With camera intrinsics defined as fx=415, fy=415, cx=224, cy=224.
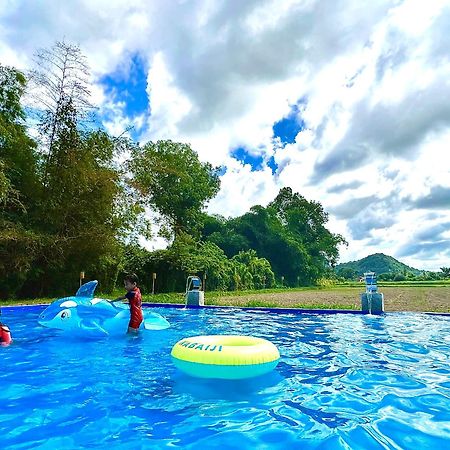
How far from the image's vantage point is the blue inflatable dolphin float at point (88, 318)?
707cm

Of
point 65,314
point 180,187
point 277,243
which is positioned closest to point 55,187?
point 65,314

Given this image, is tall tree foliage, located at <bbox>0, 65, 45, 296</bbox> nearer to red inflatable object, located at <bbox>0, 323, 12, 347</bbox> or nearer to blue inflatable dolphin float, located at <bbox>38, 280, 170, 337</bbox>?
blue inflatable dolphin float, located at <bbox>38, 280, 170, 337</bbox>

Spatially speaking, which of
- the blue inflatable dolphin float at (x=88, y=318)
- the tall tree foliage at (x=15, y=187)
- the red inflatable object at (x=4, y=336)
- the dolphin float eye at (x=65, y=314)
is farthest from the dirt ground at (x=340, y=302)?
the red inflatable object at (x=4, y=336)

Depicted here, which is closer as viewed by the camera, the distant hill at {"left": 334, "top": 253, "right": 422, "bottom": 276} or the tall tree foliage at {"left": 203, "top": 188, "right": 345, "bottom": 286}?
the tall tree foliage at {"left": 203, "top": 188, "right": 345, "bottom": 286}

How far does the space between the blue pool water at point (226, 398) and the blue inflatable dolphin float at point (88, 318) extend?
26cm

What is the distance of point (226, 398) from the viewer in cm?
398

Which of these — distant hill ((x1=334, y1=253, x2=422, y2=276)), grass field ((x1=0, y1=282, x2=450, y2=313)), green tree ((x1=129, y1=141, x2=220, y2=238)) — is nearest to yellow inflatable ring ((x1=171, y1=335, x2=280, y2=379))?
grass field ((x1=0, y1=282, x2=450, y2=313))

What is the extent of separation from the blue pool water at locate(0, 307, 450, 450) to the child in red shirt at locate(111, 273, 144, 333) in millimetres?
235

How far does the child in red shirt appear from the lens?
22.1 ft

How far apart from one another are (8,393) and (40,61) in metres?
11.0

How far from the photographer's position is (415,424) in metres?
3.34

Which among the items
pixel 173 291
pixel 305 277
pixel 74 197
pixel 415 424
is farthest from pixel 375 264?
pixel 415 424

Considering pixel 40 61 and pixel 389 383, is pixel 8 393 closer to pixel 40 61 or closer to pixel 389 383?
pixel 389 383

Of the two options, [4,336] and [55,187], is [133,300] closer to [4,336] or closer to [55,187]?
[4,336]
